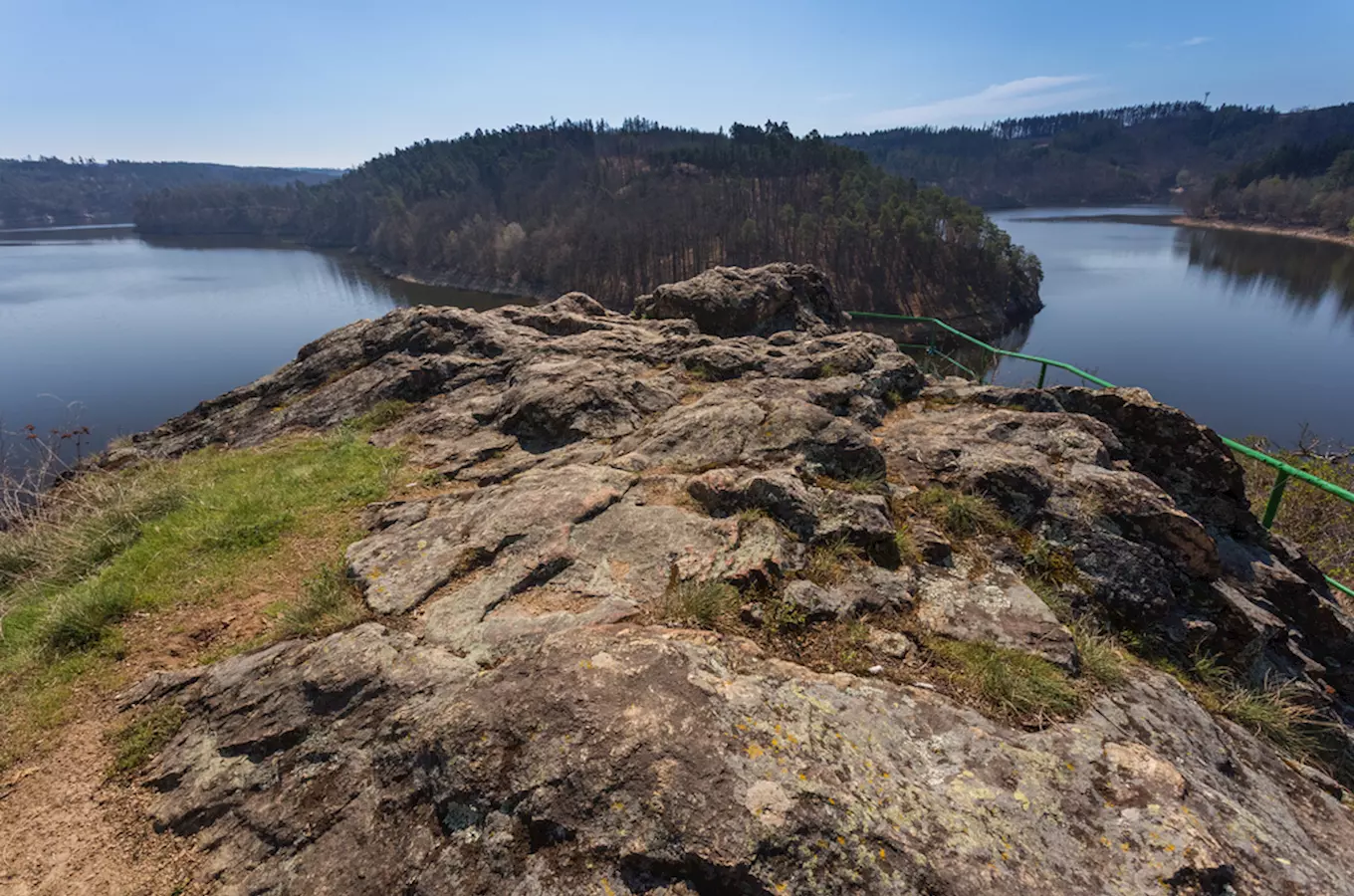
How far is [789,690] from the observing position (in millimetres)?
3717

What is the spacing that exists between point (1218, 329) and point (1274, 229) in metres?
99.9

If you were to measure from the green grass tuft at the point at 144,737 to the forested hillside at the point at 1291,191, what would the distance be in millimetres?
152068

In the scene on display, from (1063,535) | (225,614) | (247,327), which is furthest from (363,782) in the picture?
(247,327)

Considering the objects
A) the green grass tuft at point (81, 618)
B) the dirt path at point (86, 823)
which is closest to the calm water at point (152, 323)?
the green grass tuft at point (81, 618)

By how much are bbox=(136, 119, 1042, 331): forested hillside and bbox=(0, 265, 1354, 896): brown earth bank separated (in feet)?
216

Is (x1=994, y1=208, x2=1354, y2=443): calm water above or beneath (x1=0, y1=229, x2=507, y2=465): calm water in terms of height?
beneath

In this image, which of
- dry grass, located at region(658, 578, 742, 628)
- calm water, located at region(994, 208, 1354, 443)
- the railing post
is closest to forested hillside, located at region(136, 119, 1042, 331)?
calm water, located at region(994, 208, 1354, 443)

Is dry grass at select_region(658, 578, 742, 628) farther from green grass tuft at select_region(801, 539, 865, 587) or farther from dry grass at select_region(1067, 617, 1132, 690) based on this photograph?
dry grass at select_region(1067, 617, 1132, 690)

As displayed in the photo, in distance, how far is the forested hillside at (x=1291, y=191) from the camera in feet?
363

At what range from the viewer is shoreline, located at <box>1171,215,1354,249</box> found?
104m

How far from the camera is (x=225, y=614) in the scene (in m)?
5.61

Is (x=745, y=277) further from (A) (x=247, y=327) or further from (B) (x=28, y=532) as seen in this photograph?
A: (A) (x=247, y=327)

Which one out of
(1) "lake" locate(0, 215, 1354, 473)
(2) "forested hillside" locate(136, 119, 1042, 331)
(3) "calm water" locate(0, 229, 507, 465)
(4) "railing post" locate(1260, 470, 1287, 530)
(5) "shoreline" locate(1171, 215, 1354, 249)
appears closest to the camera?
(4) "railing post" locate(1260, 470, 1287, 530)

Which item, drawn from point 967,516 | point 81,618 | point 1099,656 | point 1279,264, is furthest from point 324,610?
point 1279,264
